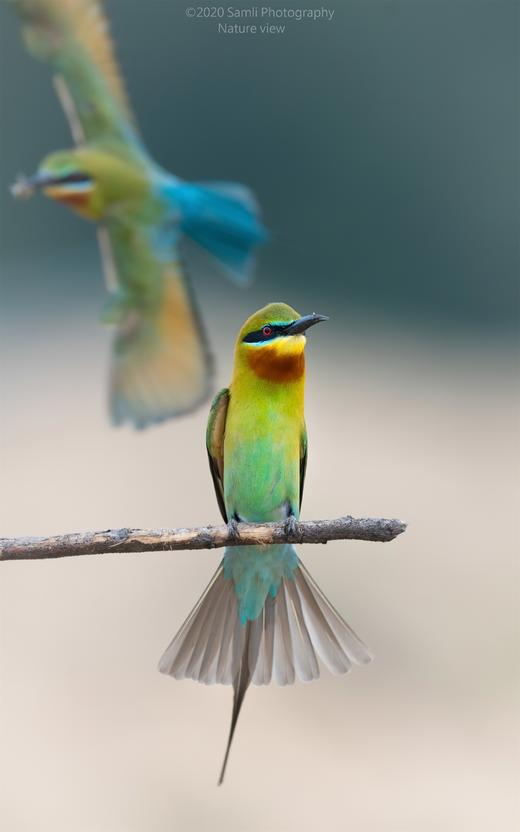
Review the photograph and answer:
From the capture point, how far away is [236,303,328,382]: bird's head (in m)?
1.51

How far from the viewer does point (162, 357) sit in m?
2.16

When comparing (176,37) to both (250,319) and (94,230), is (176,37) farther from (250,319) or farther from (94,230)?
(250,319)

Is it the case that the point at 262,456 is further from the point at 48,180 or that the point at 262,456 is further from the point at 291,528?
the point at 48,180

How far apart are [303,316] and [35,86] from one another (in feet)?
4.45

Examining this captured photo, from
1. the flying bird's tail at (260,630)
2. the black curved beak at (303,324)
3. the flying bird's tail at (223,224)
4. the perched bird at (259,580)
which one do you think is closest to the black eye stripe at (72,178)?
the flying bird's tail at (223,224)

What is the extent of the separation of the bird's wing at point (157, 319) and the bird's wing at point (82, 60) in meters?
0.27

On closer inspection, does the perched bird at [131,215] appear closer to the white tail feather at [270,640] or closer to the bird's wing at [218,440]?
the bird's wing at [218,440]

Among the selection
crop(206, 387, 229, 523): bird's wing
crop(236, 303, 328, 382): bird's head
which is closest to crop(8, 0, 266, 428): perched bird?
crop(206, 387, 229, 523): bird's wing

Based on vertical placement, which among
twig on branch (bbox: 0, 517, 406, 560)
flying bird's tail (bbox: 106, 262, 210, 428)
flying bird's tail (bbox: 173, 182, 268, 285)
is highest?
flying bird's tail (bbox: 173, 182, 268, 285)

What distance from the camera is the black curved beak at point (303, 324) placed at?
145 centimetres

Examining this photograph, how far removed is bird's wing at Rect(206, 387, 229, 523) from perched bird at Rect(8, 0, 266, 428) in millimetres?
421

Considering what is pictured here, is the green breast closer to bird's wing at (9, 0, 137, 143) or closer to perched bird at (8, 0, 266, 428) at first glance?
perched bird at (8, 0, 266, 428)

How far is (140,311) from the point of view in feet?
7.00

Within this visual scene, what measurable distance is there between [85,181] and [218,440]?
0.78 metres
